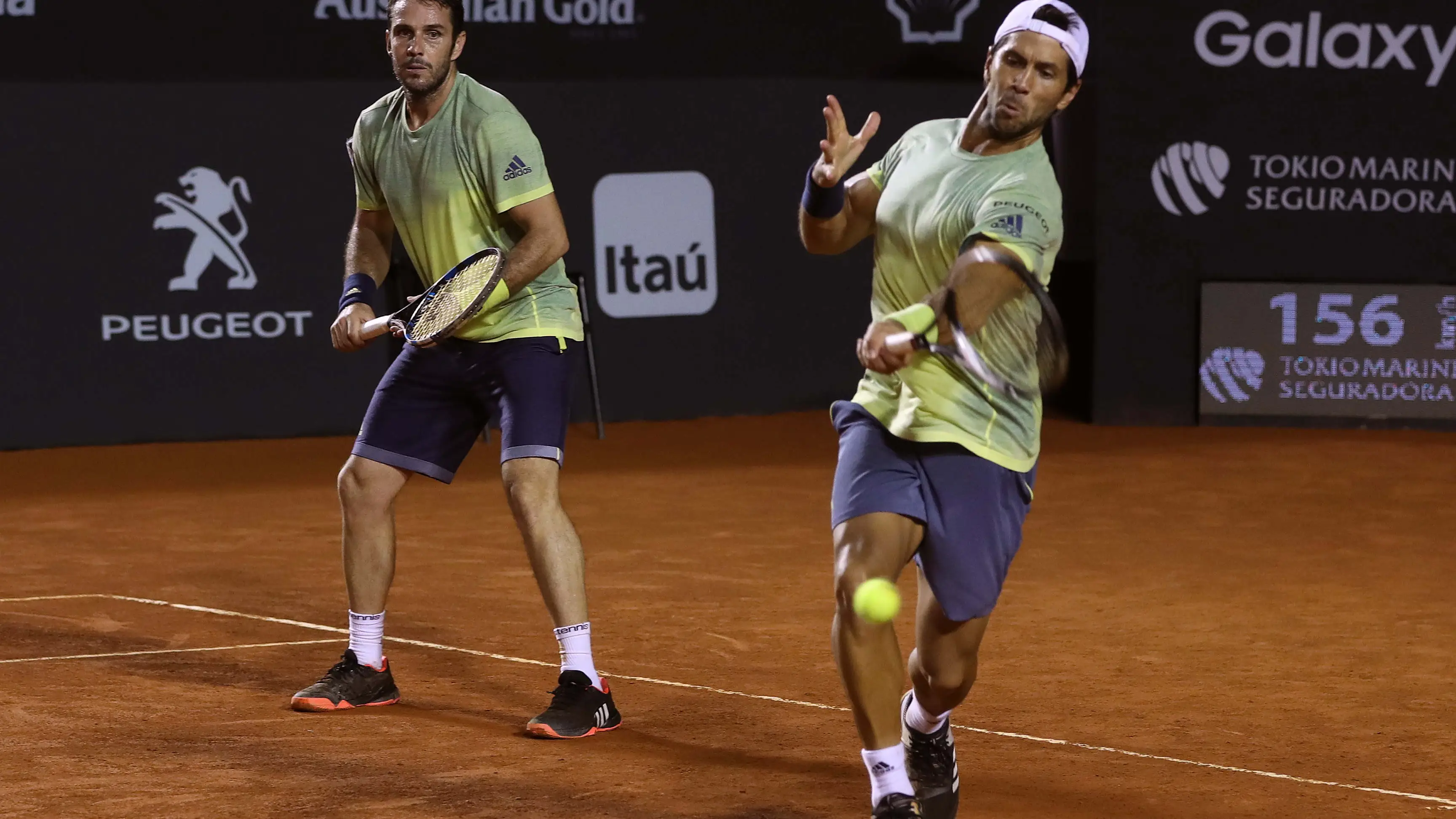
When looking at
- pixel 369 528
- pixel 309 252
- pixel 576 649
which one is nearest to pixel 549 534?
pixel 576 649

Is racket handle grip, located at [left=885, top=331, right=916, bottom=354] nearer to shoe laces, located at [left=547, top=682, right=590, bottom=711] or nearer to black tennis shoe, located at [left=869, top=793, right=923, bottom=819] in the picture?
black tennis shoe, located at [left=869, top=793, right=923, bottom=819]

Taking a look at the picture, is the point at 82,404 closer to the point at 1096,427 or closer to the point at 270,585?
the point at 270,585

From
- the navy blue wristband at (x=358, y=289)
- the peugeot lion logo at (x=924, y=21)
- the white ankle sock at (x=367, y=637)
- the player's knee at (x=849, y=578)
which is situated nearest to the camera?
the player's knee at (x=849, y=578)

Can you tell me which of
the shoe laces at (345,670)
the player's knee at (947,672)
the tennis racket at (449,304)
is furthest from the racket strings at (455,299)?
the player's knee at (947,672)

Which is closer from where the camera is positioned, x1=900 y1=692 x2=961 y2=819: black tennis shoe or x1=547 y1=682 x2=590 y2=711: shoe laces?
x1=900 y1=692 x2=961 y2=819: black tennis shoe

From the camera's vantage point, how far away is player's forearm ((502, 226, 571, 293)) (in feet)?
15.4

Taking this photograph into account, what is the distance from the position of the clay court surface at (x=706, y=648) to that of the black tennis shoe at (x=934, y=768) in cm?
14

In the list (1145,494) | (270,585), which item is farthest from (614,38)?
(270,585)

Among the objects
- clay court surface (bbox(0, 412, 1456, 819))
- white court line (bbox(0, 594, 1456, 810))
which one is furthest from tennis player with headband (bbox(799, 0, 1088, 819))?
white court line (bbox(0, 594, 1456, 810))

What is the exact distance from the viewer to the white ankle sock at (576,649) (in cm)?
477

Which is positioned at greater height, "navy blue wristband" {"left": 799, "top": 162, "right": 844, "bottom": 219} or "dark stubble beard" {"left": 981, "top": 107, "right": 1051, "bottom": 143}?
"dark stubble beard" {"left": 981, "top": 107, "right": 1051, "bottom": 143}

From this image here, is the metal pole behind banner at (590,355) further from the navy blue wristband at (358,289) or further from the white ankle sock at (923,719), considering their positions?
the white ankle sock at (923,719)

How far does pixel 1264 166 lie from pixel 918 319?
8.46m

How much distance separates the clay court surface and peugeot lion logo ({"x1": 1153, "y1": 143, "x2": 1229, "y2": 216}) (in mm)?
1967
